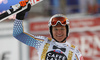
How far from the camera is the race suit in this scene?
15.0 ft

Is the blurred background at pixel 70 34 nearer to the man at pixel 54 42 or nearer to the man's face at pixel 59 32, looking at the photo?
the man at pixel 54 42

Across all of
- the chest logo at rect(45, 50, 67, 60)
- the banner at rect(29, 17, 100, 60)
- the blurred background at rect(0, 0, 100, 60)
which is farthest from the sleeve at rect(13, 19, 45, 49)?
the banner at rect(29, 17, 100, 60)

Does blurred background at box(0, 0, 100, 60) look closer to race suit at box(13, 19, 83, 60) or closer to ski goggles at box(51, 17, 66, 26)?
race suit at box(13, 19, 83, 60)

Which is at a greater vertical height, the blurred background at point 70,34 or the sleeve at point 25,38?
the sleeve at point 25,38

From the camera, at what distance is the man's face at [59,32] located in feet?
15.1

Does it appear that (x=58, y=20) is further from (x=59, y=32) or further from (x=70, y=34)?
(x=70, y=34)

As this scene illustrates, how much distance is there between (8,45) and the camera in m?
7.95

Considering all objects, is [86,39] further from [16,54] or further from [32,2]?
[32,2]

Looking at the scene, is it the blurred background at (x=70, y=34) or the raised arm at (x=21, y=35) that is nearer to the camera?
the raised arm at (x=21, y=35)

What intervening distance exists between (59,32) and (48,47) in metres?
0.33

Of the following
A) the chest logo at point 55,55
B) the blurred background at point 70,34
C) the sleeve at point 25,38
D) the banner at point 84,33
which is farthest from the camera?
the banner at point 84,33

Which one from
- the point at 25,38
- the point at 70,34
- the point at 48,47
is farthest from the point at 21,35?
the point at 70,34

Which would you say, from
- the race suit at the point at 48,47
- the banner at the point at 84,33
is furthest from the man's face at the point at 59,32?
the banner at the point at 84,33

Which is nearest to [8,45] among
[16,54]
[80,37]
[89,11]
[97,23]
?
[16,54]
